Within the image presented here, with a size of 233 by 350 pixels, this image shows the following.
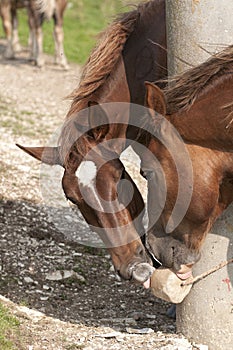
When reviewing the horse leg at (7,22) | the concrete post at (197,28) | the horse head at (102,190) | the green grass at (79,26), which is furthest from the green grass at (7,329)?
the horse leg at (7,22)

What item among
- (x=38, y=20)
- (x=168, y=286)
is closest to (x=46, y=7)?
(x=38, y=20)

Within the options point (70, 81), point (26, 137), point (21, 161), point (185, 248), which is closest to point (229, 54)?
point (185, 248)

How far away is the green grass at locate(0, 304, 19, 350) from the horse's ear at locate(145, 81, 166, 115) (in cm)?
163

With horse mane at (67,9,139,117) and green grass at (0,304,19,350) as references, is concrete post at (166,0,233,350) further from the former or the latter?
green grass at (0,304,19,350)

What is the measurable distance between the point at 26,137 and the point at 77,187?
15.8ft

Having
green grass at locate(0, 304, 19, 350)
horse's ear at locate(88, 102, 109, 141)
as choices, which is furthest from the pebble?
horse's ear at locate(88, 102, 109, 141)

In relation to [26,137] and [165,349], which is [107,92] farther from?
[26,137]

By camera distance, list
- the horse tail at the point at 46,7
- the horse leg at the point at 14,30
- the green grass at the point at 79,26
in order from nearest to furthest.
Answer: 1. the horse tail at the point at 46,7
2. the horse leg at the point at 14,30
3. the green grass at the point at 79,26

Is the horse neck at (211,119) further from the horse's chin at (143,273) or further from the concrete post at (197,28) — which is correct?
the horse's chin at (143,273)

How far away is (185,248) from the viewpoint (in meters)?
4.36

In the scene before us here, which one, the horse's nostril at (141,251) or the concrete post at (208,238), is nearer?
the concrete post at (208,238)

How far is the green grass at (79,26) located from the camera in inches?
645

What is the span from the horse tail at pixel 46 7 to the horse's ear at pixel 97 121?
10.1 meters

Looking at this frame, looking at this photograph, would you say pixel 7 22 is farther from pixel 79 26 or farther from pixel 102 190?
pixel 102 190
